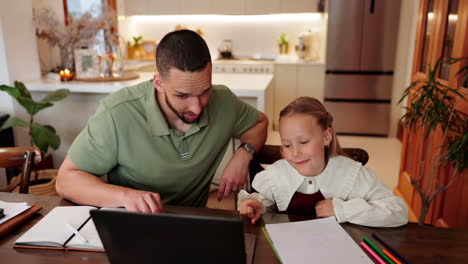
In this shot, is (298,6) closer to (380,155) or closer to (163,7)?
(163,7)

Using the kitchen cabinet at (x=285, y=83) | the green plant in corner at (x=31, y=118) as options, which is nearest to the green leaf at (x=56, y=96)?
the green plant in corner at (x=31, y=118)

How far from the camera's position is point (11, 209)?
112 centimetres

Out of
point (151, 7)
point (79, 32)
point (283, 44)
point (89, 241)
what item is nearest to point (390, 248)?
point (89, 241)

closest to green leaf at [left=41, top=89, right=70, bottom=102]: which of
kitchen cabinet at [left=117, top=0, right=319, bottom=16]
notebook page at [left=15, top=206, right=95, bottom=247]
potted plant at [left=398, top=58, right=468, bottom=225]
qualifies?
notebook page at [left=15, top=206, right=95, bottom=247]

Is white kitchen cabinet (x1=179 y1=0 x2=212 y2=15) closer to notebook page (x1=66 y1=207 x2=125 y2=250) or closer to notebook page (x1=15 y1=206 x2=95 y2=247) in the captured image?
notebook page (x1=15 y1=206 x2=95 y2=247)

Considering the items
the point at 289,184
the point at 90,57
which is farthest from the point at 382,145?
the point at 289,184

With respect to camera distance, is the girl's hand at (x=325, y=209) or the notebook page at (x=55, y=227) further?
the girl's hand at (x=325, y=209)

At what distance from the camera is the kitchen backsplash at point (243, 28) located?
5410 millimetres

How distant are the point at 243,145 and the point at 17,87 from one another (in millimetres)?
1660

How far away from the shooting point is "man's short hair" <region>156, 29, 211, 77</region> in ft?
3.83

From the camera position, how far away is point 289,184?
1252mm

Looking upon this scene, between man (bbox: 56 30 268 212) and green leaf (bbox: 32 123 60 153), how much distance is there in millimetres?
1204

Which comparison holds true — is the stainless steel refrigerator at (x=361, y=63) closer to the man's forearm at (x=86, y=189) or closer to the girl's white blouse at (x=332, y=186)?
the girl's white blouse at (x=332, y=186)

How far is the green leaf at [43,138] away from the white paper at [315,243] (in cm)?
182
